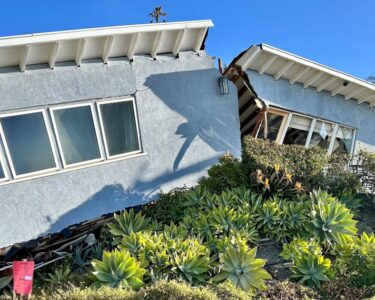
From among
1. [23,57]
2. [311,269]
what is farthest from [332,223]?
[23,57]

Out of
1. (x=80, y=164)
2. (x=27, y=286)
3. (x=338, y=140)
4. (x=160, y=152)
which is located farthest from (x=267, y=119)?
(x=27, y=286)

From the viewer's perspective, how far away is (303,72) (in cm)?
1195

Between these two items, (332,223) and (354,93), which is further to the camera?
(354,93)

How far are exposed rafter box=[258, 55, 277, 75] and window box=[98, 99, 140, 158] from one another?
13.1 ft

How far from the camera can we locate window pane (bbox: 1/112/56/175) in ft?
28.5

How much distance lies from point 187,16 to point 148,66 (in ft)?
5.54

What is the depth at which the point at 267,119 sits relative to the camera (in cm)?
1248

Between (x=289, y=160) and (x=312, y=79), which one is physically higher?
(x=312, y=79)

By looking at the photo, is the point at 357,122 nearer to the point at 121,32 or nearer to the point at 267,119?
the point at 267,119

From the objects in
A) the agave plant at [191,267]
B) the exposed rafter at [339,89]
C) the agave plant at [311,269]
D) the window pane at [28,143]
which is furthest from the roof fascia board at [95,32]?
the agave plant at [311,269]

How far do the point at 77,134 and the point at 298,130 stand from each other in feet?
23.4

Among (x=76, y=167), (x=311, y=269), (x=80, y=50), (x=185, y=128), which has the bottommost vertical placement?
(x=311, y=269)

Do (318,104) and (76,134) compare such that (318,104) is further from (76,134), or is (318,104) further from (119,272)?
(119,272)

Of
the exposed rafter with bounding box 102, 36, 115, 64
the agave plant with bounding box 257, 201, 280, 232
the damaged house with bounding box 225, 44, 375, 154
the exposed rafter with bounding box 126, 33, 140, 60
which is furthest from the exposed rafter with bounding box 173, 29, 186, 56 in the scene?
the agave plant with bounding box 257, 201, 280, 232
